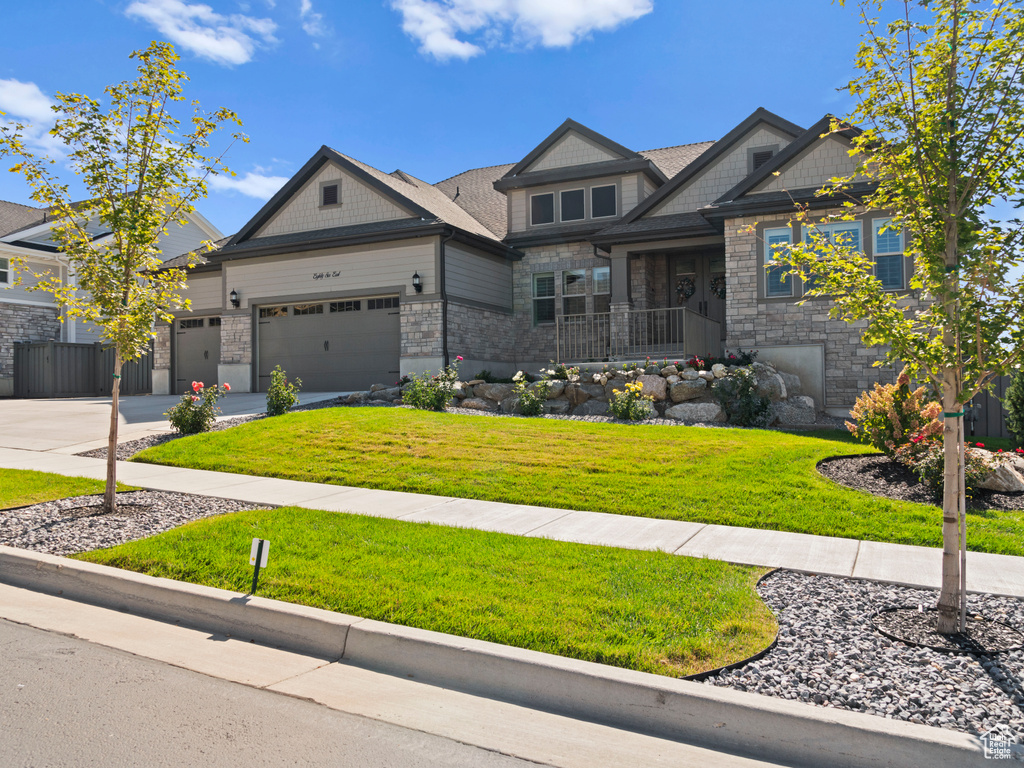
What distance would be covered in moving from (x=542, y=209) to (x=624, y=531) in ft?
54.1

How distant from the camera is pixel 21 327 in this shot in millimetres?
26750

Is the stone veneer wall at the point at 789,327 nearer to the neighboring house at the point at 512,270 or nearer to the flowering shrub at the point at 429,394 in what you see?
the neighboring house at the point at 512,270

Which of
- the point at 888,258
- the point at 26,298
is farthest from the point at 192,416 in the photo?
the point at 26,298

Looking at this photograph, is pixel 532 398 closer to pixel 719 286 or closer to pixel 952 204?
pixel 719 286

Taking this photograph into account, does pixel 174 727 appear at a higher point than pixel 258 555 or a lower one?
lower

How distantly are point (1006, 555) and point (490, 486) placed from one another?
5.24 m

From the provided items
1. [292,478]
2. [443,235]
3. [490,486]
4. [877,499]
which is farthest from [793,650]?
[443,235]

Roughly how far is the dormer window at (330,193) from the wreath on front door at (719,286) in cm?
1121

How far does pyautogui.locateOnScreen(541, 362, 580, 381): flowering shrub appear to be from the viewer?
A: 15562 mm

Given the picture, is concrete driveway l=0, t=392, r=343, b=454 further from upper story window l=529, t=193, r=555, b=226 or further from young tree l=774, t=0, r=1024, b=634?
young tree l=774, t=0, r=1024, b=634

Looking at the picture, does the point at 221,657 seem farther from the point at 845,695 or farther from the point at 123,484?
the point at 123,484

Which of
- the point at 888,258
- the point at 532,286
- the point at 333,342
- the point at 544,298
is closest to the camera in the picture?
the point at 888,258

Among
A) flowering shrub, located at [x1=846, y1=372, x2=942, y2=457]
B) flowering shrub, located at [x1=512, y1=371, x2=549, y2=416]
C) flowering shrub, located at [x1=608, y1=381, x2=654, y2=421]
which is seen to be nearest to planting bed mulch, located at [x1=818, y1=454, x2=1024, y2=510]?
flowering shrub, located at [x1=846, y1=372, x2=942, y2=457]

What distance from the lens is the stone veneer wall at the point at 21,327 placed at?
26109mm
